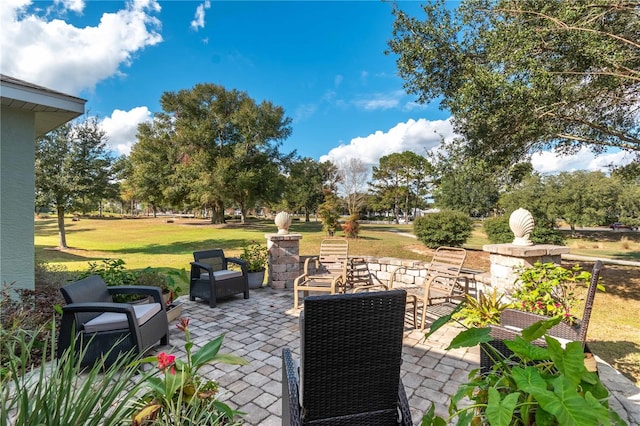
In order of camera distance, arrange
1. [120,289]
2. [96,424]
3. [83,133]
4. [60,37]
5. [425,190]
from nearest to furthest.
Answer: [96,424] → [120,289] → [60,37] → [83,133] → [425,190]

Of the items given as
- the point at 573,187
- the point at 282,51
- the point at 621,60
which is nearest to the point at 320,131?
the point at 282,51

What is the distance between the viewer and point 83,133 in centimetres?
1128

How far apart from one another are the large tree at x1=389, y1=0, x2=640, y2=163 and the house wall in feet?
19.9

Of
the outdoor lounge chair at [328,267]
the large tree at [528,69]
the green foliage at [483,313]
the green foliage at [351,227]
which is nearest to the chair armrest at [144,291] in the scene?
the outdoor lounge chair at [328,267]

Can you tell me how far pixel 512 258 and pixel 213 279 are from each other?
4.06m

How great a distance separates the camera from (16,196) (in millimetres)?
3854

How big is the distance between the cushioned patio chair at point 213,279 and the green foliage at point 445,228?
→ 808 centimetres

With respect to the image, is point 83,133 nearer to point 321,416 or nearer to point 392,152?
point 321,416

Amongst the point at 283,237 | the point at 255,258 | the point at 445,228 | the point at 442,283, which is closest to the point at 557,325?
the point at 442,283

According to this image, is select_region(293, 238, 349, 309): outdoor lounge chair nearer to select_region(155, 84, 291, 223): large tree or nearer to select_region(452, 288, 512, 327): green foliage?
select_region(452, 288, 512, 327): green foliage

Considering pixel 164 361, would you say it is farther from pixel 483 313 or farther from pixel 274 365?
pixel 483 313

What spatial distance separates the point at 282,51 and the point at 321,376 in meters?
9.48

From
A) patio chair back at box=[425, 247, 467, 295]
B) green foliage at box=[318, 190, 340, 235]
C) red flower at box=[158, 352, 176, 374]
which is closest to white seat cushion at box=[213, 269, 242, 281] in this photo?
patio chair back at box=[425, 247, 467, 295]

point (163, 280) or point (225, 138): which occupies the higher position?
point (225, 138)
